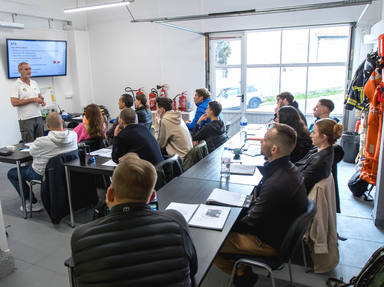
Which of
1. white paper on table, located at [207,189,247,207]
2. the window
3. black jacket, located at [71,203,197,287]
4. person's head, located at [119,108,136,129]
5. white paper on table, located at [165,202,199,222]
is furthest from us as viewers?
the window

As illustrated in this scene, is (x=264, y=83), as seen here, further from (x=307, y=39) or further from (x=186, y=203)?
(x=186, y=203)

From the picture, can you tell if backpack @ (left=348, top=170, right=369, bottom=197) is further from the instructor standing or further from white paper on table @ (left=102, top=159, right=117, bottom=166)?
the instructor standing

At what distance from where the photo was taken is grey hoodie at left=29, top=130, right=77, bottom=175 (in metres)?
3.33

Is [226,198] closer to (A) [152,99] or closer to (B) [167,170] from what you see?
(B) [167,170]

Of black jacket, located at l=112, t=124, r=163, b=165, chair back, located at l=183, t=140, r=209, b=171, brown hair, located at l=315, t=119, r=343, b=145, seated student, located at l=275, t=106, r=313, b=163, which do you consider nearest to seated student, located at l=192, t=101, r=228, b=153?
chair back, located at l=183, t=140, r=209, b=171

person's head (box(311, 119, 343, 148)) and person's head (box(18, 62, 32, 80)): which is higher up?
person's head (box(18, 62, 32, 80))

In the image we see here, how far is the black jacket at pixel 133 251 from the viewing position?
3.79 feet

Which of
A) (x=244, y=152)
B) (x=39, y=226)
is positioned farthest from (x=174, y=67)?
(x=39, y=226)

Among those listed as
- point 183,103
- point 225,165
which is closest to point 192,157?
point 225,165

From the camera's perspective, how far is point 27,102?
528cm

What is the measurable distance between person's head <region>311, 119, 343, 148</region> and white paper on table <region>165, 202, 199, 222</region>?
3.91ft

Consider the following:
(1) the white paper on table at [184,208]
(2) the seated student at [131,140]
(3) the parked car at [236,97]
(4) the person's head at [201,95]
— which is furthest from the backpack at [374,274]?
(3) the parked car at [236,97]

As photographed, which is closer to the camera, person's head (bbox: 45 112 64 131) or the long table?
the long table

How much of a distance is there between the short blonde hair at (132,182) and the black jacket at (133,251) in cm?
4
